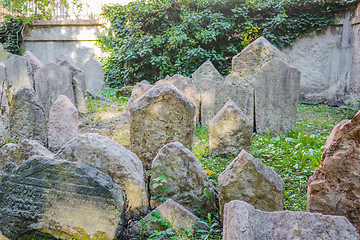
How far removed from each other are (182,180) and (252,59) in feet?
14.5

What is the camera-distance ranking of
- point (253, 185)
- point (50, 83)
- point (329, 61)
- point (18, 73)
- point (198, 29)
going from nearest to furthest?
point (253, 185)
point (50, 83)
point (18, 73)
point (329, 61)
point (198, 29)

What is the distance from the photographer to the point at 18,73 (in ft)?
22.5

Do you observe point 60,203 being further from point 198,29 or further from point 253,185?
point 198,29

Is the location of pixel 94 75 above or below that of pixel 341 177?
above

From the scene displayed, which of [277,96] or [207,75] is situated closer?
[277,96]

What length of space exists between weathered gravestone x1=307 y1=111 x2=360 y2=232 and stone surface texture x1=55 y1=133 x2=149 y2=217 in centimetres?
143

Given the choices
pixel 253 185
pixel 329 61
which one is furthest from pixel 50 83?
pixel 329 61

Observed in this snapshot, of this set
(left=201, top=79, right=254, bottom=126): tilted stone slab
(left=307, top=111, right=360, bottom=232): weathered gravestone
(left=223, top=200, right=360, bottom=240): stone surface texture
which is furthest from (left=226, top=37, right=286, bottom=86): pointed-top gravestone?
(left=223, top=200, right=360, bottom=240): stone surface texture

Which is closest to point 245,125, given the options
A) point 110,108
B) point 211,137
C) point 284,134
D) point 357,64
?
point 211,137

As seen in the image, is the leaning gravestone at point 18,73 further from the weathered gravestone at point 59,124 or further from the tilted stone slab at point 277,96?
the tilted stone slab at point 277,96

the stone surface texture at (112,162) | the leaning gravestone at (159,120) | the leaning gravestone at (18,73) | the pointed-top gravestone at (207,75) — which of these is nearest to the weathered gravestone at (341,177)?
the stone surface texture at (112,162)

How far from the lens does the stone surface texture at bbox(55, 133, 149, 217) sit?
8.25ft

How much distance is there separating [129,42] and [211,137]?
8580 mm

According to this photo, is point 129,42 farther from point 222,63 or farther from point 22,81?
point 22,81
